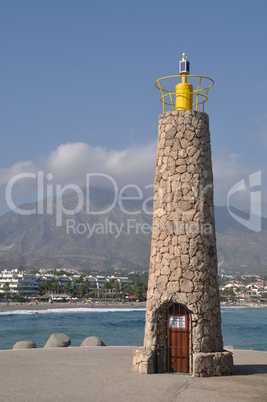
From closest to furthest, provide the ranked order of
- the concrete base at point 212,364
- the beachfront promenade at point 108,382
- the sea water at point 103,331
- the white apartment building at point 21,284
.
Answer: the beachfront promenade at point 108,382 < the concrete base at point 212,364 < the sea water at point 103,331 < the white apartment building at point 21,284

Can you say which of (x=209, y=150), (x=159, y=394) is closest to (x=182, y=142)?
(x=209, y=150)

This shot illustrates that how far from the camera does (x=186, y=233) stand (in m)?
14.4

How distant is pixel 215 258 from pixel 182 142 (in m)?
3.06

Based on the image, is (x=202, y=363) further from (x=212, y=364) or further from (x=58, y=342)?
(x=58, y=342)

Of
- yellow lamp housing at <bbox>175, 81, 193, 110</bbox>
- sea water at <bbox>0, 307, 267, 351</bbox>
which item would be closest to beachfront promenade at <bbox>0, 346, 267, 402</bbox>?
yellow lamp housing at <bbox>175, 81, 193, 110</bbox>

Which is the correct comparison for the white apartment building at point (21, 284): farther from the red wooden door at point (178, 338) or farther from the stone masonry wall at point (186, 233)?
the stone masonry wall at point (186, 233)

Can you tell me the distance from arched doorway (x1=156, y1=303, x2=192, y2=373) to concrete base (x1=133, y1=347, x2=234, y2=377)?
29 centimetres

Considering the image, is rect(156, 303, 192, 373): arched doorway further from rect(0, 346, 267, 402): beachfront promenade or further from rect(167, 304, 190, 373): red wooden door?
rect(0, 346, 267, 402): beachfront promenade

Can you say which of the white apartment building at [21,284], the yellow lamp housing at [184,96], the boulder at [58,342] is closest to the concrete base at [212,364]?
the yellow lamp housing at [184,96]

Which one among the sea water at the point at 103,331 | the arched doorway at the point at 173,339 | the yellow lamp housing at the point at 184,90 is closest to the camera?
the arched doorway at the point at 173,339

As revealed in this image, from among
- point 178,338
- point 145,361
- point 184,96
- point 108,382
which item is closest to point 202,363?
point 178,338

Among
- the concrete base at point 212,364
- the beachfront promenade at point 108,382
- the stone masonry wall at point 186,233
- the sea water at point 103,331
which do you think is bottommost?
the sea water at point 103,331

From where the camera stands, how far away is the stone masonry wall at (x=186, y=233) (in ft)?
46.6

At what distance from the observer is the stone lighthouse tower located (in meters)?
14.2
